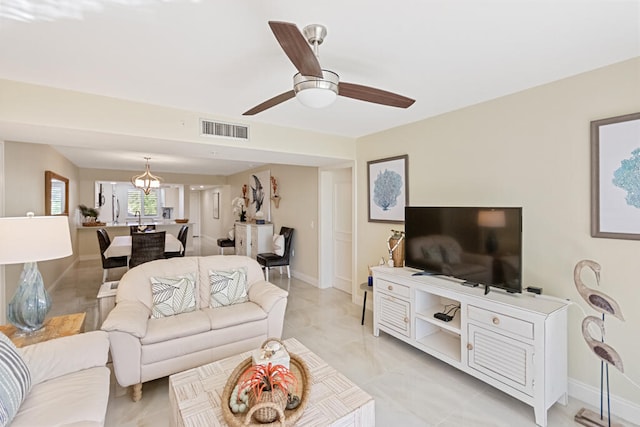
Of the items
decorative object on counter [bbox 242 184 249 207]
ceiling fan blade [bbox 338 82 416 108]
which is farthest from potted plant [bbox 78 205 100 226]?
ceiling fan blade [bbox 338 82 416 108]

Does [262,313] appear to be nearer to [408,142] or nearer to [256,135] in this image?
[256,135]

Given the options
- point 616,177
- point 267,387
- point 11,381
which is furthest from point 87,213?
point 616,177

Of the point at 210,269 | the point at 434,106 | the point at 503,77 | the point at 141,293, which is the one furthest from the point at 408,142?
the point at 141,293

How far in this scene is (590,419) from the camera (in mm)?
1979

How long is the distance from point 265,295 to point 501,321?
6.61 ft

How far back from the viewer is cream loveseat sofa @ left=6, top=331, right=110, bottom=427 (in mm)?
1388

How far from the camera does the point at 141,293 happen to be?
8.64 ft

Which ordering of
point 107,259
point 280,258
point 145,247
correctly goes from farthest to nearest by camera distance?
point 280,258 → point 107,259 → point 145,247

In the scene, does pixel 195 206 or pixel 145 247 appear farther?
pixel 195 206

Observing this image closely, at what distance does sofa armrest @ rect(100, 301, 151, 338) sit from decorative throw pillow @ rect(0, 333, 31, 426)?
1.70 feet

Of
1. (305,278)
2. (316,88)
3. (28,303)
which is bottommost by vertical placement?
(305,278)

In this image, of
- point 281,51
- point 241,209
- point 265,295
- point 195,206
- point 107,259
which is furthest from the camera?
A: point 195,206

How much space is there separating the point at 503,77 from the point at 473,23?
90 cm

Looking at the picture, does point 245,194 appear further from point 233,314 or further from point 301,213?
point 233,314
